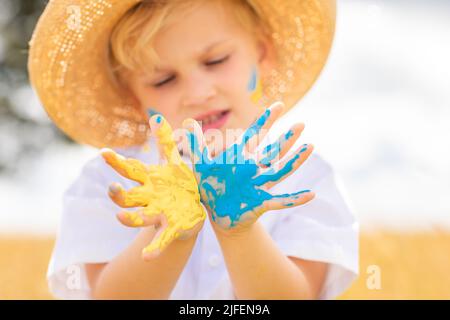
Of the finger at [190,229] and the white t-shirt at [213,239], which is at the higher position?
the finger at [190,229]

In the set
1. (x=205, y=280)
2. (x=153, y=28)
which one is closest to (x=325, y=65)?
(x=153, y=28)

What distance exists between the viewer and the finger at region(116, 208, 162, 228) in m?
1.17

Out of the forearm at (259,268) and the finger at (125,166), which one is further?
the forearm at (259,268)

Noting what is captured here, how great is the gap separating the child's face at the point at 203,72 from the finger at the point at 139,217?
25.6 inches

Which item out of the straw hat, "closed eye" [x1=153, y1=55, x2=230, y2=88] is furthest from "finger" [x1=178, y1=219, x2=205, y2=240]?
the straw hat

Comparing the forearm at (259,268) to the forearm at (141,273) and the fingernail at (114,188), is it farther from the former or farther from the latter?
the fingernail at (114,188)

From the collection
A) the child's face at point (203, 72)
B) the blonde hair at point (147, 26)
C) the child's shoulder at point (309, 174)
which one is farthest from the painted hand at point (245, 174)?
the child's shoulder at point (309, 174)

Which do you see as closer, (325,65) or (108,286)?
(108,286)

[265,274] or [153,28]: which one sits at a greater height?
[153,28]

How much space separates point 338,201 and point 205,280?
1.69ft

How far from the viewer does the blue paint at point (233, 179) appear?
1250mm

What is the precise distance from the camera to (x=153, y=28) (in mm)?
1848

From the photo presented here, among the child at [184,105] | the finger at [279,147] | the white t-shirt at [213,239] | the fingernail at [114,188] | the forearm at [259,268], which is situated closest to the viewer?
the fingernail at [114,188]
